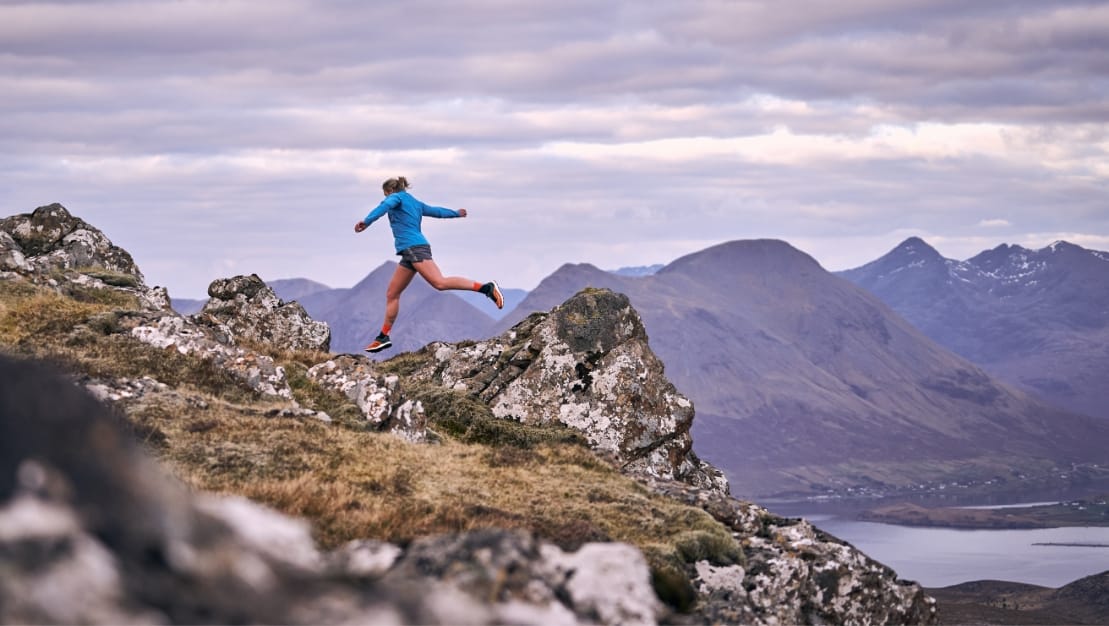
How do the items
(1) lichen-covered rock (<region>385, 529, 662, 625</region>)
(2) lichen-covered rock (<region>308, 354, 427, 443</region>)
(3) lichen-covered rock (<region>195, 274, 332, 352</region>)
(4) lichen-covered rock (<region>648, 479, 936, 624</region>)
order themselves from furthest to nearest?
1. (3) lichen-covered rock (<region>195, 274, 332, 352</region>)
2. (2) lichen-covered rock (<region>308, 354, 427, 443</region>)
3. (4) lichen-covered rock (<region>648, 479, 936, 624</region>)
4. (1) lichen-covered rock (<region>385, 529, 662, 625</region>)

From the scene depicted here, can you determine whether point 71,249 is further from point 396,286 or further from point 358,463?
point 358,463

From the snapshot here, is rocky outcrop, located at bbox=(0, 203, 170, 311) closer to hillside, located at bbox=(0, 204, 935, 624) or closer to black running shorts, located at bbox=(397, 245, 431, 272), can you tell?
hillside, located at bbox=(0, 204, 935, 624)

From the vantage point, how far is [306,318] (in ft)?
125

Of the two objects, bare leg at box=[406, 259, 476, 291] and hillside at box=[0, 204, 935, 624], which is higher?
bare leg at box=[406, 259, 476, 291]

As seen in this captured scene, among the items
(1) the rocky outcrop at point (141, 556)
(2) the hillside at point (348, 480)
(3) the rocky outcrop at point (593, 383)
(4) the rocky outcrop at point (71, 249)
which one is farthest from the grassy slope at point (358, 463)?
(4) the rocky outcrop at point (71, 249)

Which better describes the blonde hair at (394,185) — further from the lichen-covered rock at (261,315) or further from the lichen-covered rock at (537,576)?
the lichen-covered rock at (537,576)

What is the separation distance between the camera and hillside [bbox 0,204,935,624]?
21.7ft

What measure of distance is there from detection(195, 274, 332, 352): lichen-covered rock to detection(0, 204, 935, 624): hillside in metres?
0.09

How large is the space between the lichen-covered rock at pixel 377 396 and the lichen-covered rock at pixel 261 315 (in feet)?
31.6

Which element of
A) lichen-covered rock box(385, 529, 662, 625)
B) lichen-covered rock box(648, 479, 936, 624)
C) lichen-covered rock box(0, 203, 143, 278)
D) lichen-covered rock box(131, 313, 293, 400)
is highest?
lichen-covered rock box(0, 203, 143, 278)

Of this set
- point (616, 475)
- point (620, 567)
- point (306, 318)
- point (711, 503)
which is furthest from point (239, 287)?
point (620, 567)

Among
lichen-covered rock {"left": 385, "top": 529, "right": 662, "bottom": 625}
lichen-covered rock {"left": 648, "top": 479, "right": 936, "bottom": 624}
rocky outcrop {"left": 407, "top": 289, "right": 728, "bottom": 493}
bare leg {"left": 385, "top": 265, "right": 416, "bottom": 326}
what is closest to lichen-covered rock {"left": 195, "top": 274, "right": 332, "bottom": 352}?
rocky outcrop {"left": 407, "top": 289, "right": 728, "bottom": 493}

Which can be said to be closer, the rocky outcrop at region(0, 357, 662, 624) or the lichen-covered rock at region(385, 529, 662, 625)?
the rocky outcrop at region(0, 357, 662, 624)

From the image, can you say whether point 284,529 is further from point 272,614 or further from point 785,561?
point 785,561
